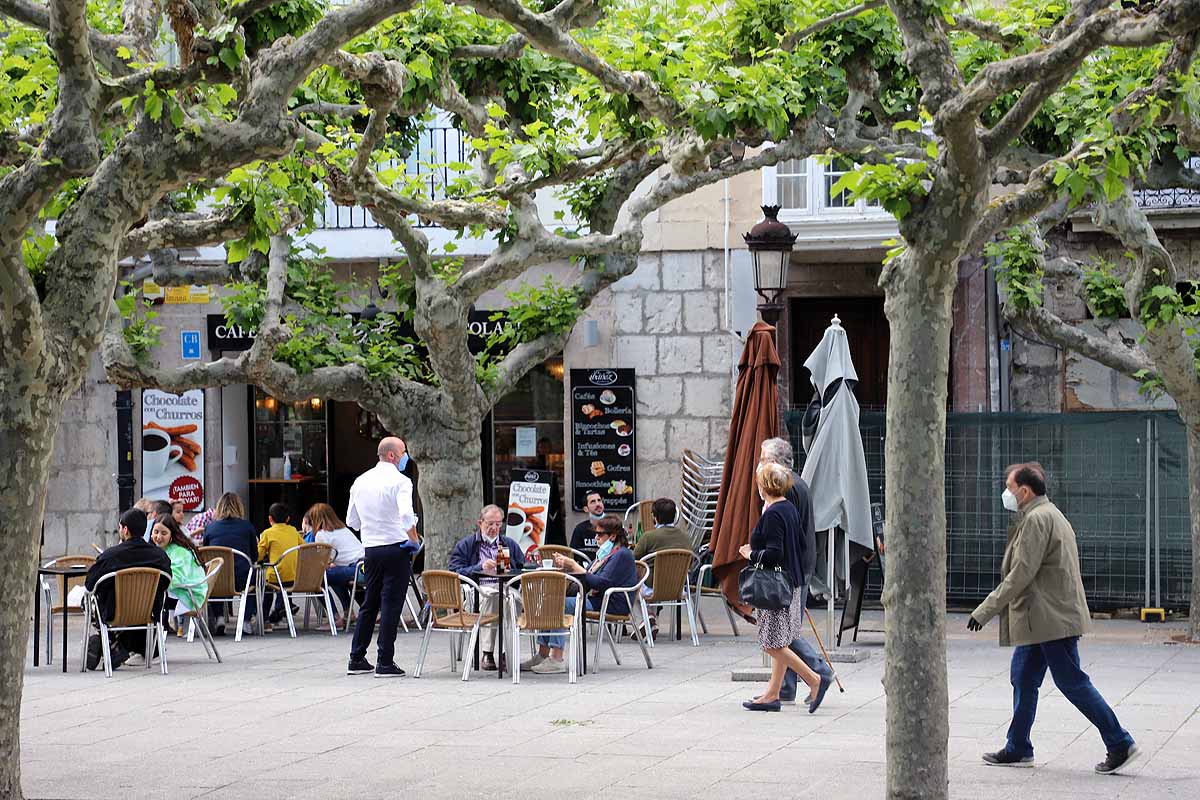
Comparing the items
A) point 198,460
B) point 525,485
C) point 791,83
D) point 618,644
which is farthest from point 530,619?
point 198,460

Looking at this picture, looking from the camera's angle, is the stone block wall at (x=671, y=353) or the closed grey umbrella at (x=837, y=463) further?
the stone block wall at (x=671, y=353)

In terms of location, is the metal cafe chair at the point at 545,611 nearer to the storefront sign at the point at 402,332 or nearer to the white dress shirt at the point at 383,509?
the white dress shirt at the point at 383,509

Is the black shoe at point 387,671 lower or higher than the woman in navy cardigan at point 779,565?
lower

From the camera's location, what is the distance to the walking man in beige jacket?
8570mm

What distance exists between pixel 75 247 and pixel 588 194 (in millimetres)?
8517

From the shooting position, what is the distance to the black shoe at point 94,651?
44.2 ft

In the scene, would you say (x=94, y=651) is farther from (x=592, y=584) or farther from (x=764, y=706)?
(x=764, y=706)

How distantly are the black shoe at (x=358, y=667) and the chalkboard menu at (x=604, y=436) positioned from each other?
6.98m

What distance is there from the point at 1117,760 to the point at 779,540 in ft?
9.15

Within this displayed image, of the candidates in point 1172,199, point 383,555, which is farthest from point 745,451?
point 1172,199

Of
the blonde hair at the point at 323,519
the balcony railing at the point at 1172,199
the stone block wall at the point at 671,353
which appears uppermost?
the balcony railing at the point at 1172,199

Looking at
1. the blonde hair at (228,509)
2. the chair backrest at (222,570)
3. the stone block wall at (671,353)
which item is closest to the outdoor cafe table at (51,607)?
the chair backrest at (222,570)

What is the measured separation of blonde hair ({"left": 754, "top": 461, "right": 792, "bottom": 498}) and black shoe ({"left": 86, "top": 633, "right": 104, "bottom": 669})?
6.06m

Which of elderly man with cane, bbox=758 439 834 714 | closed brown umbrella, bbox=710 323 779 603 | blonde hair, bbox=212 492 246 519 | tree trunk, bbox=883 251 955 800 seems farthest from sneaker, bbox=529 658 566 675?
tree trunk, bbox=883 251 955 800
